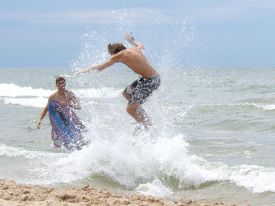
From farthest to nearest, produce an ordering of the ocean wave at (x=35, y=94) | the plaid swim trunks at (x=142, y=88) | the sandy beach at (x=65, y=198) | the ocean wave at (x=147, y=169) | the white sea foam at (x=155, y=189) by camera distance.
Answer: the ocean wave at (x=35, y=94) < the plaid swim trunks at (x=142, y=88) < the ocean wave at (x=147, y=169) < the white sea foam at (x=155, y=189) < the sandy beach at (x=65, y=198)

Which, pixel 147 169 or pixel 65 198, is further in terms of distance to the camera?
pixel 147 169

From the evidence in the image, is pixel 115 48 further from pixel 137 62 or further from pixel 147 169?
pixel 147 169

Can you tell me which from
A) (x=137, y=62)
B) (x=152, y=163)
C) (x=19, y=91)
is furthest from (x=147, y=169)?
(x=19, y=91)

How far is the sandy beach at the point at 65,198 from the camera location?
5781 mm

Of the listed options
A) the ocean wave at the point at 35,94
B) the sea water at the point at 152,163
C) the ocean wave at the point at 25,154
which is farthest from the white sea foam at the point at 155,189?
the ocean wave at the point at 35,94

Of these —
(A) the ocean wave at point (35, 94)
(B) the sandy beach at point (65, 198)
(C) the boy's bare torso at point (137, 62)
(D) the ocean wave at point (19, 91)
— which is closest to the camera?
(B) the sandy beach at point (65, 198)

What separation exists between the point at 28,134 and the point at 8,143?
70.3 inches

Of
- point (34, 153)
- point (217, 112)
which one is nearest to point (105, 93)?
point (217, 112)

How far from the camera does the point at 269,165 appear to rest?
8.97 meters

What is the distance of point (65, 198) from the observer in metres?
6.12

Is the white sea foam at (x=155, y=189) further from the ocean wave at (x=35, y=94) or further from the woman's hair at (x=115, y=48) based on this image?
Answer: the ocean wave at (x=35, y=94)

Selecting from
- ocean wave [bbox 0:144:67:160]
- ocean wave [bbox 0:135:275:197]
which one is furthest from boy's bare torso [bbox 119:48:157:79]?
ocean wave [bbox 0:144:67:160]

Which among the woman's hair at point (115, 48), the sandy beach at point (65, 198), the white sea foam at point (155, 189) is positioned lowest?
the sandy beach at point (65, 198)

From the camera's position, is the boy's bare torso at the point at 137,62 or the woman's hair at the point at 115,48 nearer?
the boy's bare torso at the point at 137,62
